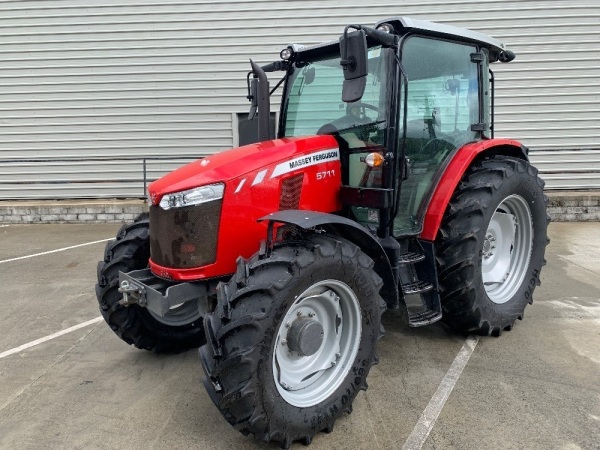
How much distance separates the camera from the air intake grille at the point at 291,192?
2814 millimetres

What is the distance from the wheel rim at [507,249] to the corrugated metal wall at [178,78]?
5728 millimetres

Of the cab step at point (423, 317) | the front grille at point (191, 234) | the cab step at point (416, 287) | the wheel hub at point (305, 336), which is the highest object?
the front grille at point (191, 234)

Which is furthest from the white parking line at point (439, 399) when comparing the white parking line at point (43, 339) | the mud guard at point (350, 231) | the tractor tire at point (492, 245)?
the white parking line at point (43, 339)

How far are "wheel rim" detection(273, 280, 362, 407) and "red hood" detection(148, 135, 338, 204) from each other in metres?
0.80

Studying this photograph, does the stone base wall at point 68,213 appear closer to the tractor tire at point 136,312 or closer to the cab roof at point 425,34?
the tractor tire at point 136,312

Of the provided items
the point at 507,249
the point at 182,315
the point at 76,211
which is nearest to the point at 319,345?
the point at 182,315

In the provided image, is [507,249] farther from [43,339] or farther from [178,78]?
[178,78]

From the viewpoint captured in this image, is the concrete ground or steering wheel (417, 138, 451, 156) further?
steering wheel (417, 138, 451, 156)

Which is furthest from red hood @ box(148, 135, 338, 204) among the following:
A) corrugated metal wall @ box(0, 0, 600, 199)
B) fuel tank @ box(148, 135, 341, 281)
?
corrugated metal wall @ box(0, 0, 600, 199)

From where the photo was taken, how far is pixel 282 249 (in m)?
2.42

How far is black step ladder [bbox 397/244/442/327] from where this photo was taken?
125 inches

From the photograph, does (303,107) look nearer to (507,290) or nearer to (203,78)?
(507,290)

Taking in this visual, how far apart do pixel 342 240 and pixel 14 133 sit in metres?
9.31

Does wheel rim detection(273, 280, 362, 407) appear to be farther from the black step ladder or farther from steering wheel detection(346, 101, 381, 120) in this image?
steering wheel detection(346, 101, 381, 120)
